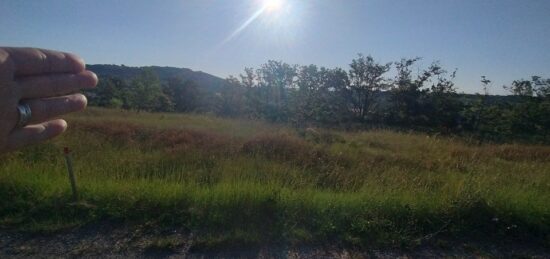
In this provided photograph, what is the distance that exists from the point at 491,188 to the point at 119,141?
8.99 m

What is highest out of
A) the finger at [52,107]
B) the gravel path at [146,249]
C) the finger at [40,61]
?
the finger at [40,61]

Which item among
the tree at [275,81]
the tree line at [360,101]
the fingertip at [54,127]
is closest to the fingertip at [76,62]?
the fingertip at [54,127]

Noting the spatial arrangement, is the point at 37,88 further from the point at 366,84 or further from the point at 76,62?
the point at 366,84

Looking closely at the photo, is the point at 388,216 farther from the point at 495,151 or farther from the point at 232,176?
the point at 495,151

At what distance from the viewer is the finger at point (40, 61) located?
1427mm

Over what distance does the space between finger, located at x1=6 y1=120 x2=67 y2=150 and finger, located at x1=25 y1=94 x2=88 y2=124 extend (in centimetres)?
5

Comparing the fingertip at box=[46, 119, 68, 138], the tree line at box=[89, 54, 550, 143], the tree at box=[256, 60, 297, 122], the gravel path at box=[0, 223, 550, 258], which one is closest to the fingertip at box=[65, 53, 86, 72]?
the fingertip at box=[46, 119, 68, 138]

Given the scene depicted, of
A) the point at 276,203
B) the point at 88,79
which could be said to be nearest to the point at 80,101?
the point at 88,79

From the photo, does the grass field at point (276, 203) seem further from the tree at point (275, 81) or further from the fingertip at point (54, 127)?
the tree at point (275, 81)

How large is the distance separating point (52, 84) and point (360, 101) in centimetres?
3959

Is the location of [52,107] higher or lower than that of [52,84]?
lower

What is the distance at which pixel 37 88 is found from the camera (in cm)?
147

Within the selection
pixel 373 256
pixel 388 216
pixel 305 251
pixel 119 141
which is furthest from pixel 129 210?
pixel 119 141

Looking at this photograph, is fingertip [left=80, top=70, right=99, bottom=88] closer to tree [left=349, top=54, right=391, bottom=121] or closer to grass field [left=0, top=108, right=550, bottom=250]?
grass field [left=0, top=108, right=550, bottom=250]
